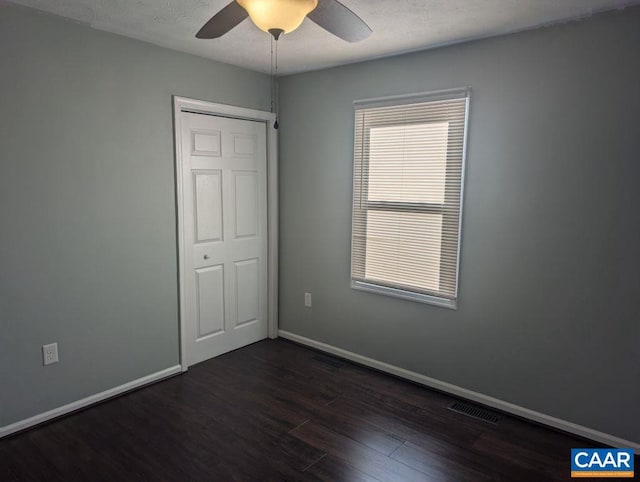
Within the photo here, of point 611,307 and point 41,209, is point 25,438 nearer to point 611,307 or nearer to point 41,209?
point 41,209

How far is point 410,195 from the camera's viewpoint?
311 cm

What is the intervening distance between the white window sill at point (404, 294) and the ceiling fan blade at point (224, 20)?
6.98 feet

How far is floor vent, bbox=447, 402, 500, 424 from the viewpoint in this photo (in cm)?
276

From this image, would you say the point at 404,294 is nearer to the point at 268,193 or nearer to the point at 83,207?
the point at 268,193

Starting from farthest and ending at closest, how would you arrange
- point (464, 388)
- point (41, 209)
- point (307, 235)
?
1. point (307, 235)
2. point (464, 388)
3. point (41, 209)

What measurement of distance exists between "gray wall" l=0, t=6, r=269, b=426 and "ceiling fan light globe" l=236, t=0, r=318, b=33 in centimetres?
152

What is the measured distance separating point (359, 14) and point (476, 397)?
2505 mm

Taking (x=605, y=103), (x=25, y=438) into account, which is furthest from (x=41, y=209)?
(x=605, y=103)

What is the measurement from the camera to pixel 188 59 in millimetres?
3188

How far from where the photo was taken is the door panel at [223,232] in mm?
3363

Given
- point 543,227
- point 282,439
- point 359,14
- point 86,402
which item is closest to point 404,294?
point 543,227

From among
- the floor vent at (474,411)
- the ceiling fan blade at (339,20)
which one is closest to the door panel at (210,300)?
the floor vent at (474,411)

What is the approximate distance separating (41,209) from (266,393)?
1.84 m

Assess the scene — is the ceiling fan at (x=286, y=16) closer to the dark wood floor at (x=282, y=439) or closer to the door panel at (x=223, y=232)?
the door panel at (x=223, y=232)
